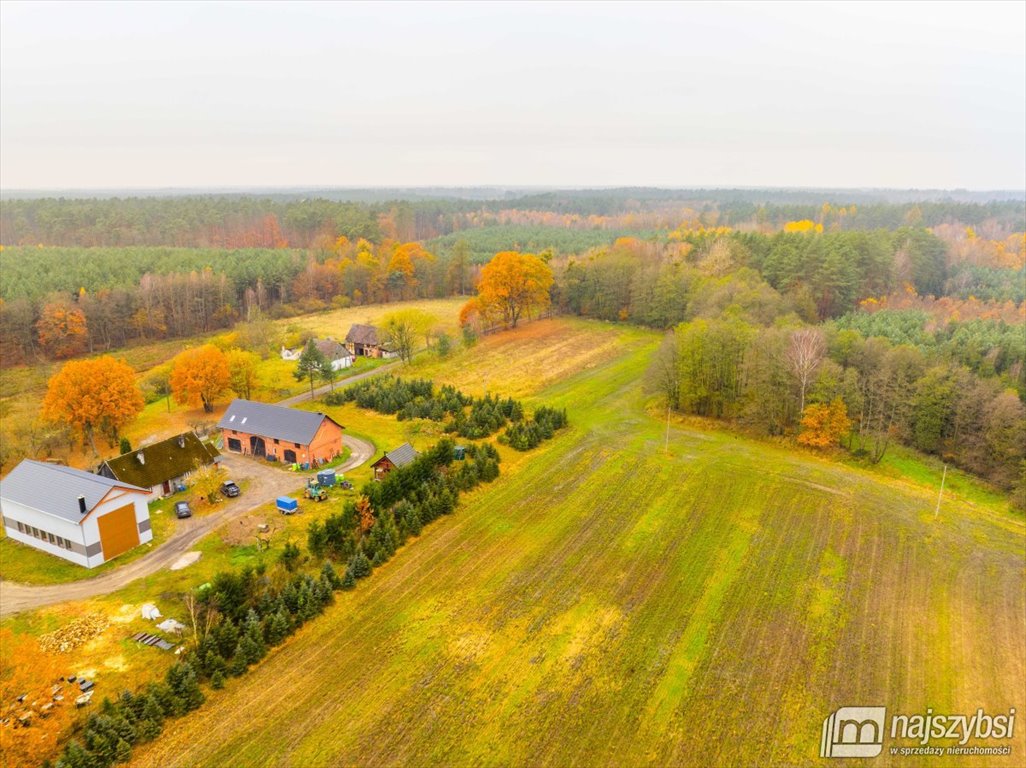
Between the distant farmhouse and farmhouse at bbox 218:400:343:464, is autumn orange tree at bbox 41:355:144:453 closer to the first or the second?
farmhouse at bbox 218:400:343:464

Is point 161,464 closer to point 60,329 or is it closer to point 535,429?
point 535,429

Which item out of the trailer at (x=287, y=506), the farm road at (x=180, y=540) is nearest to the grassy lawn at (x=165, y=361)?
the farm road at (x=180, y=540)

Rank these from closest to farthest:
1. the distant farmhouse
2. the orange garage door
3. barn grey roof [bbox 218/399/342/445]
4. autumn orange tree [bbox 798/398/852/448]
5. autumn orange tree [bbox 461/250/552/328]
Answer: the orange garage door
barn grey roof [bbox 218/399/342/445]
autumn orange tree [bbox 798/398/852/448]
the distant farmhouse
autumn orange tree [bbox 461/250/552/328]

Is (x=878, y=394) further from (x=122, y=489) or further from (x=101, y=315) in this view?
(x=101, y=315)

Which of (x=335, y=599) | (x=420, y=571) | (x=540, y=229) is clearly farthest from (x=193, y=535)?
(x=540, y=229)

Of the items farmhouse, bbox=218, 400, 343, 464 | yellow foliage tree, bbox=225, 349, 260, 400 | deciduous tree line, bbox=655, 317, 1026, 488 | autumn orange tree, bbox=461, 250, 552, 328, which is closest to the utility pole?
deciduous tree line, bbox=655, 317, 1026, 488

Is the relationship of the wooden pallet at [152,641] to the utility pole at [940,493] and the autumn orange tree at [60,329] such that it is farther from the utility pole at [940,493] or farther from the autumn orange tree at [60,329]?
the autumn orange tree at [60,329]

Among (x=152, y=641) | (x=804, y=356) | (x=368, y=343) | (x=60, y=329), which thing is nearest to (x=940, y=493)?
(x=804, y=356)
